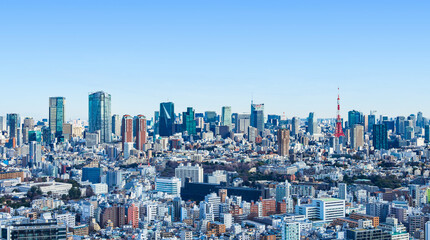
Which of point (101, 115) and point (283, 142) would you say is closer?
point (283, 142)

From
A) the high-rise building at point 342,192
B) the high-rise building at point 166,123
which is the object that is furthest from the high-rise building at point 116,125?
the high-rise building at point 342,192

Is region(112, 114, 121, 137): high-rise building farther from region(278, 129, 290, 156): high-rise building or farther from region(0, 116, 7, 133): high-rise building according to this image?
region(278, 129, 290, 156): high-rise building

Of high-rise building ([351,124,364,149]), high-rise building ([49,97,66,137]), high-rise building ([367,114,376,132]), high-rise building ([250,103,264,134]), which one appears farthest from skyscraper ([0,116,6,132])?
high-rise building ([367,114,376,132])

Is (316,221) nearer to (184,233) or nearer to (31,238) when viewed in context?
(184,233)

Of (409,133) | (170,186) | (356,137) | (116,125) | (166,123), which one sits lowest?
(170,186)

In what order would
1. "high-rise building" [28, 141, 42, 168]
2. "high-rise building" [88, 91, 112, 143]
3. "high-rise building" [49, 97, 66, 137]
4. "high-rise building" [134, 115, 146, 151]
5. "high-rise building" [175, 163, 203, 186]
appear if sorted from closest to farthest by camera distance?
"high-rise building" [175, 163, 203, 186]
"high-rise building" [28, 141, 42, 168]
"high-rise building" [134, 115, 146, 151]
"high-rise building" [88, 91, 112, 143]
"high-rise building" [49, 97, 66, 137]

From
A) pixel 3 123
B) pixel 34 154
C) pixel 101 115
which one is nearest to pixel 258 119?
pixel 101 115

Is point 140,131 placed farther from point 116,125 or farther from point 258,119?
point 258,119
